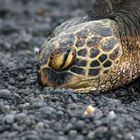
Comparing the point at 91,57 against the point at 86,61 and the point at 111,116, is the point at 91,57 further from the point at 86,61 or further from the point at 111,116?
the point at 111,116

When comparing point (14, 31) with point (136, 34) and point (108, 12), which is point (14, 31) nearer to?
point (108, 12)

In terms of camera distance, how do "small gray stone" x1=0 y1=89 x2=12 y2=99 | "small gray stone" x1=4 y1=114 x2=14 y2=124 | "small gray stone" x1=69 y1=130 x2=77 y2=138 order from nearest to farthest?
"small gray stone" x1=69 y1=130 x2=77 y2=138 < "small gray stone" x1=4 y1=114 x2=14 y2=124 < "small gray stone" x1=0 y1=89 x2=12 y2=99

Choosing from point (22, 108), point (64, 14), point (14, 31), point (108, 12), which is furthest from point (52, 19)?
point (22, 108)

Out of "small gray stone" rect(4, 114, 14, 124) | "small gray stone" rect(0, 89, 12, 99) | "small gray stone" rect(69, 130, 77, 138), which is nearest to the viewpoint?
"small gray stone" rect(69, 130, 77, 138)

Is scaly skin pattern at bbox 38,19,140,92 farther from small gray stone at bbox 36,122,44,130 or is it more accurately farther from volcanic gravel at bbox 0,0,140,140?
small gray stone at bbox 36,122,44,130

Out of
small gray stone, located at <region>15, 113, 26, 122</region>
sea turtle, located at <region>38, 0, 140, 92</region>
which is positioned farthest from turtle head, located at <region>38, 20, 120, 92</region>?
small gray stone, located at <region>15, 113, 26, 122</region>

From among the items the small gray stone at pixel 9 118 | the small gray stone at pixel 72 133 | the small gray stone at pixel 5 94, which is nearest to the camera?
the small gray stone at pixel 72 133

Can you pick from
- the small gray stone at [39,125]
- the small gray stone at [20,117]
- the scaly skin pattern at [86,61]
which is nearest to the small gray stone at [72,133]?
the small gray stone at [39,125]

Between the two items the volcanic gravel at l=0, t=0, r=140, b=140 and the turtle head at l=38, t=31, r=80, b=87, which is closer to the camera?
the volcanic gravel at l=0, t=0, r=140, b=140

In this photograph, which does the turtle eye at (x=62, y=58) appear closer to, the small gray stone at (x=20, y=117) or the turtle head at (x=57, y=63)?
the turtle head at (x=57, y=63)

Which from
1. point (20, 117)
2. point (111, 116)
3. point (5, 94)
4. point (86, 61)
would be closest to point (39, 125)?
point (20, 117)
